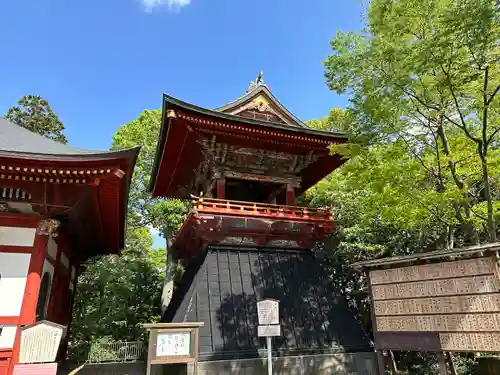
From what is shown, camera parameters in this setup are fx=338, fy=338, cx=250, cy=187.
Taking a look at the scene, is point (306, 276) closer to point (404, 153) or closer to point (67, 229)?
point (404, 153)

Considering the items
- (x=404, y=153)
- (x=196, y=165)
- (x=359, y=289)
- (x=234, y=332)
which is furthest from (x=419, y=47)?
(x=359, y=289)

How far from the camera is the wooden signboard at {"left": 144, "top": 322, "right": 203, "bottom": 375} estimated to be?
7.04 metres

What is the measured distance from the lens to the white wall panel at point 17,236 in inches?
292

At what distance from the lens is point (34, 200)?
7.36 meters

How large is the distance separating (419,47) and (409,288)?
5.42m

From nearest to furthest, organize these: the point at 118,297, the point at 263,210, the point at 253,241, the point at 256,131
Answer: the point at 256,131 < the point at 253,241 < the point at 263,210 < the point at 118,297

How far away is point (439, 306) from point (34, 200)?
8788mm

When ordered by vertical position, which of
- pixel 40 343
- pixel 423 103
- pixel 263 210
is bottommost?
pixel 40 343

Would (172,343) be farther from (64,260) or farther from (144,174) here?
(144,174)

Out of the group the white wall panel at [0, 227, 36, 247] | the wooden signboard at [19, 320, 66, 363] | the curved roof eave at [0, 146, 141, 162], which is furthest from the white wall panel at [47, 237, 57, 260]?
the wooden signboard at [19, 320, 66, 363]

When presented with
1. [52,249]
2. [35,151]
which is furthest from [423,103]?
[52,249]

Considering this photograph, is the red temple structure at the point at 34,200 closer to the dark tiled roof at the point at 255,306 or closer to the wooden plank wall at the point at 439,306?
the dark tiled roof at the point at 255,306

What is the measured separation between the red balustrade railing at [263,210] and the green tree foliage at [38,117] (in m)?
21.2

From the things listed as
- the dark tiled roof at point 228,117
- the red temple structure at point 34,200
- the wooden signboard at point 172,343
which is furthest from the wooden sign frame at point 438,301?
the red temple structure at point 34,200
